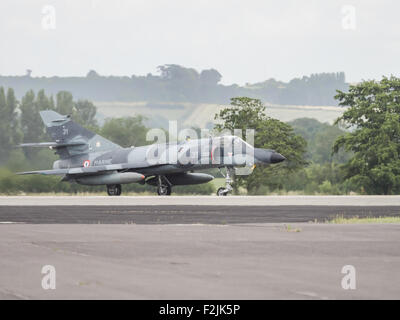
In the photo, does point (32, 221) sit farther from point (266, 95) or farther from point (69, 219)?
point (266, 95)

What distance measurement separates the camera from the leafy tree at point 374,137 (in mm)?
45031

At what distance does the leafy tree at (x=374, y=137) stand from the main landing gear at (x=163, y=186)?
11.7m

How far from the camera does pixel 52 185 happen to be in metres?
47.1

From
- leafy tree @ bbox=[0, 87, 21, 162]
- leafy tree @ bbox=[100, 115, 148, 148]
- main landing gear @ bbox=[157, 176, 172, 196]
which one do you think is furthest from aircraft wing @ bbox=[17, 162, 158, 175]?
leafy tree @ bbox=[100, 115, 148, 148]

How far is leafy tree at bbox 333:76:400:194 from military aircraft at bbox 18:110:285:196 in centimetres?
957

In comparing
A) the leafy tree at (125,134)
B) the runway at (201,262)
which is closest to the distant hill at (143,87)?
the leafy tree at (125,134)

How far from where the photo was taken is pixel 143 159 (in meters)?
40.8

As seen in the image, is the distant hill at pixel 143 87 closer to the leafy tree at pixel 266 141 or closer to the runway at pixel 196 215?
the leafy tree at pixel 266 141

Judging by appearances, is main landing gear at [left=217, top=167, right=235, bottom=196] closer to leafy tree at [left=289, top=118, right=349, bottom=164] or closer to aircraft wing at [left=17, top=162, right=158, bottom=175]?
aircraft wing at [left=17, top=162, right=158, bottom=175]

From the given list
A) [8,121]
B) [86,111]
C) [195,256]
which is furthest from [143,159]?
[86,111]

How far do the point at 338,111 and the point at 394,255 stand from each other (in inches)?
5492

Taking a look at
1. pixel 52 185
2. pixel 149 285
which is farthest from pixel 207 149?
pixel 149 285

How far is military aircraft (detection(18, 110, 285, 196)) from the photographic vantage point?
38.6 metres

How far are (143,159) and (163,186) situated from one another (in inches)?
83.3
